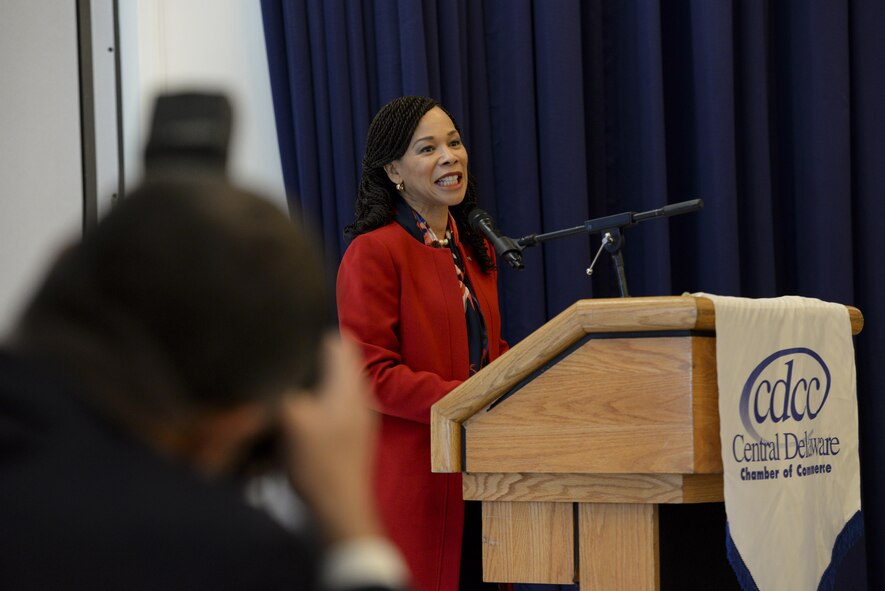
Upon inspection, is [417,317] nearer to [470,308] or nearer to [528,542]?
[470,308]

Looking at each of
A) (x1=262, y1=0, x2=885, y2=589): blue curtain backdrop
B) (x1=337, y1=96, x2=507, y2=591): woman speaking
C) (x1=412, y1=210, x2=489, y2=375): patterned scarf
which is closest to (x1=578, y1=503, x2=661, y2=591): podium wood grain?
(x1=337, y1=96, x2=507, y2=591): woman speaking

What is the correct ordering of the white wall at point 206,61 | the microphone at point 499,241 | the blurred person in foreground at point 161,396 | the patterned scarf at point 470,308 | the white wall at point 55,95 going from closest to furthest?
the blurred person in foreground at point 161,396 < the microphone at point 499,241 < the patterned scarf at point 470,308 < the white wall at point 55,95 < the white wall at point 206,61

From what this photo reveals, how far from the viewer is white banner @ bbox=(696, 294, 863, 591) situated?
6.00 feet

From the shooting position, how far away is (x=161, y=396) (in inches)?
22.7

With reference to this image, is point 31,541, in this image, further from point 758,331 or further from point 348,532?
point 758,331

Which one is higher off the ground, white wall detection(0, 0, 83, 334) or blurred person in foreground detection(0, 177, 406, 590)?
white wall detection(0, 0, 83, 334)

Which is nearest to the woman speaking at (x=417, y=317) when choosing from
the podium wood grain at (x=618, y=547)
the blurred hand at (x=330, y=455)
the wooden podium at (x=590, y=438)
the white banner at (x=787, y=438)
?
the wooden podium at (x=590, y=438)

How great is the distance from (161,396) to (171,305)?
4 centimetres

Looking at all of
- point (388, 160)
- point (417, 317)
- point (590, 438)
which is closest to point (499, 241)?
point (417, 317)

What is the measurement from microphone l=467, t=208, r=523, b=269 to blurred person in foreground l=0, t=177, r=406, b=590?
1.59 metres

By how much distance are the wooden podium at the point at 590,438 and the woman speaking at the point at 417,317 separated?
312mm

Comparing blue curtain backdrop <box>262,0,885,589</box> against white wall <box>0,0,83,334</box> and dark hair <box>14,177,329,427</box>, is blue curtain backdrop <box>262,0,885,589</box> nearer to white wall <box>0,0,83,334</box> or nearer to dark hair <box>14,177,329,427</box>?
white wall <box>0,0,83,334</box>

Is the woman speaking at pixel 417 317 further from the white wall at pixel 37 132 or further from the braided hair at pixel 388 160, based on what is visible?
the white wall at pixel 37 132

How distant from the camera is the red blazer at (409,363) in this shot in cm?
231
